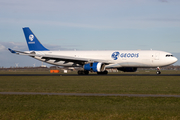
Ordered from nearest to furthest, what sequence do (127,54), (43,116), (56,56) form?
(43,116)
(127,54)
(56,56)

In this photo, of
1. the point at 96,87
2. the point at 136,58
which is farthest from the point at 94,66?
the point at 96,87

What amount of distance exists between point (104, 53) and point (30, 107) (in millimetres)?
41397

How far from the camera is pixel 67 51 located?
61.5m

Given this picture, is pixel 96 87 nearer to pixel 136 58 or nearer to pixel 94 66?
pixel 94 66

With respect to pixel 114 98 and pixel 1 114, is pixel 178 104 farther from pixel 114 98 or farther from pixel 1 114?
pixel 1 114

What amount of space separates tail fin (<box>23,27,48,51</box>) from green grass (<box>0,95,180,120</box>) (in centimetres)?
4382

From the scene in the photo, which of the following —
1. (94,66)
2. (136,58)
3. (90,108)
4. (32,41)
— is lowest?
(90,108)

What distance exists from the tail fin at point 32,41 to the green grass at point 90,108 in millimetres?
43816

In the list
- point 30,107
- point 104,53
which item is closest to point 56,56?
point 104,53

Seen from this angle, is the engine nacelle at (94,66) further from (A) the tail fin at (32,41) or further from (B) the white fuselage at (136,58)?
(A) the tail fin at (32,41)

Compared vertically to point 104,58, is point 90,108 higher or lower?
lower

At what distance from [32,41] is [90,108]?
164 feet

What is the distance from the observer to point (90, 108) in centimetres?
1544

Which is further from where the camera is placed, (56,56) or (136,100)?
(56,56)
